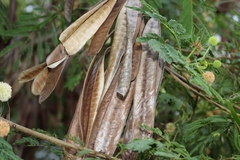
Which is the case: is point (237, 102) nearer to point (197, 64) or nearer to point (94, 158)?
point (197, 64)

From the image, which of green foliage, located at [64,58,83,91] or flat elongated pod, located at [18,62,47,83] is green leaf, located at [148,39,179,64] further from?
green foliage, located at [64,58,83,91]

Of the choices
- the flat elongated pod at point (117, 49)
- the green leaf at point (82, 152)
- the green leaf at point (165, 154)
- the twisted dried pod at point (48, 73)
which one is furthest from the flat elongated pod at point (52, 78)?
the green leaf at point (165, 154)

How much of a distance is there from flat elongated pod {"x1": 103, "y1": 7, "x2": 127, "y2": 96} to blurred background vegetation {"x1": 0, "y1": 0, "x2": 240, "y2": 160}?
17cm

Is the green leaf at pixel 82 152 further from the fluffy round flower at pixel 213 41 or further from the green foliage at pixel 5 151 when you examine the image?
the fluffy round flower at pixel 213 41

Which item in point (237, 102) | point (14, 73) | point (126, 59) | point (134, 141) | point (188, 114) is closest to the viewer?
point (134, 141)

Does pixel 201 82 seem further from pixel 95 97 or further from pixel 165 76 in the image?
pixel 165 76

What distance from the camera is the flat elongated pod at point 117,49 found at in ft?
3.49

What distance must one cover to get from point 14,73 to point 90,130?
3.67 feet

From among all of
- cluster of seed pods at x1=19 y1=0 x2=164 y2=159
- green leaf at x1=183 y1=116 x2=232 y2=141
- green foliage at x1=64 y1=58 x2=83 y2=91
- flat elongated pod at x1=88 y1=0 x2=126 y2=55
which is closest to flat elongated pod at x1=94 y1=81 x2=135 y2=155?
cluster of seed pods at x1=19 y1=0 x2=164 y2=159

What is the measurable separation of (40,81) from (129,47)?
9.3 inches

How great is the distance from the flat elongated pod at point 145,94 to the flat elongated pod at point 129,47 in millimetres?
31

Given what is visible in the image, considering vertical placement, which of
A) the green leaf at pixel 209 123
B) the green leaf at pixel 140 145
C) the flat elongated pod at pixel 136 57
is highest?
the flat elongated pod at pixel 136 57

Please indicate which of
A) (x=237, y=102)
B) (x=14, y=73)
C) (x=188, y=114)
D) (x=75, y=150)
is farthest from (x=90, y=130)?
(x=14, y=73)

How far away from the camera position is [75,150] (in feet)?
3.35
